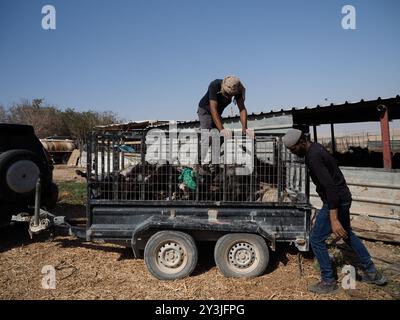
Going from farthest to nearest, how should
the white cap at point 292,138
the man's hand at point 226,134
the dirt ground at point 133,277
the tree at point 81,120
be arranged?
the tree at point 81,120 < the man's hand at point 226,134 < the dirt ground at point 133,277 < the white cap at point 292,138

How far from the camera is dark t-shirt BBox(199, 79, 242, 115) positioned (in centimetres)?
537

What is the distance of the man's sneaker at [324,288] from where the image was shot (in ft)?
13.4

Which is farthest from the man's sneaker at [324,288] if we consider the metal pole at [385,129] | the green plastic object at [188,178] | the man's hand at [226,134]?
the metal pole at [385,129]

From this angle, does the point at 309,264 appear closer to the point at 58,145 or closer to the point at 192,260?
the point at 192,260

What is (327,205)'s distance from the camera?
3957 millimetres

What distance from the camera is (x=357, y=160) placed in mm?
13758

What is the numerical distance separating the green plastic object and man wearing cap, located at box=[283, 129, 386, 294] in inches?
53.1

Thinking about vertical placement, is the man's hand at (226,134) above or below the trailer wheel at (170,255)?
above

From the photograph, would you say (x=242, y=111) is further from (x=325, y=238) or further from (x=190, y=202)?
(x=325, y=238)

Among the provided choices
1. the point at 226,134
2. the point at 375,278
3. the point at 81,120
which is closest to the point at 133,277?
the point at 226,134

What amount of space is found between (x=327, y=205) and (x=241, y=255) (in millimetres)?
1298

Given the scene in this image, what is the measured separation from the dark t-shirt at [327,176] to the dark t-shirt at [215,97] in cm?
193

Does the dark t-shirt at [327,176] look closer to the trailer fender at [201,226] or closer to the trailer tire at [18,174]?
the trailer fender at [201,226]
